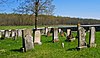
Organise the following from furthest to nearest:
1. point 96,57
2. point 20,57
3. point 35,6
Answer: point 35,6 < point 20,57 < point 96,57

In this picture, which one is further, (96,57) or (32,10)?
(32,10)

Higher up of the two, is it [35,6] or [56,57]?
[35,6]

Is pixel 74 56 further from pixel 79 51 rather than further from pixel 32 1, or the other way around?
pixel 32 1

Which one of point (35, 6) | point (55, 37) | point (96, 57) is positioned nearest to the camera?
point (96, 57)

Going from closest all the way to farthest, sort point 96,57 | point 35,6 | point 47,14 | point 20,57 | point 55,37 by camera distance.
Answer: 1. point 96,57
2. point 20,57
3. point 55,37
4. point 35,6
5. point 47,14

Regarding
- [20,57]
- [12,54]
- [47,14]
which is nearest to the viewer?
[20,57]

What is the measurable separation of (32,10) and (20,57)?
2002cm

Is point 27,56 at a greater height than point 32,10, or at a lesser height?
lesser

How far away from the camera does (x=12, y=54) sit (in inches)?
610

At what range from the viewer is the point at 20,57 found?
14406 mm

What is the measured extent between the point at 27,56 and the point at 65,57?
6.96 feet

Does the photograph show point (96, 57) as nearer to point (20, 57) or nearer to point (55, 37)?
point (20, 57)

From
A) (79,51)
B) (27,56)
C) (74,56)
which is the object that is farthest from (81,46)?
(27,56)

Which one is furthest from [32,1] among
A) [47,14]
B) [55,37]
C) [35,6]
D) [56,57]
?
[56,57]
